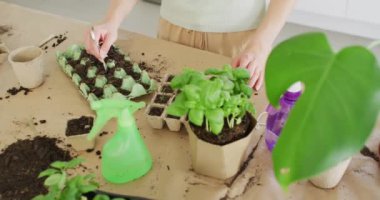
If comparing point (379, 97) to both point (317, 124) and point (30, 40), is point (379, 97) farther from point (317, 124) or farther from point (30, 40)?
point (30, 40)

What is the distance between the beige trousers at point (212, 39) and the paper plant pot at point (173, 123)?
36 cm

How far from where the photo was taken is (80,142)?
3.10 ft

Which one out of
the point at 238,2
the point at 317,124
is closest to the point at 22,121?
the point at 238,2

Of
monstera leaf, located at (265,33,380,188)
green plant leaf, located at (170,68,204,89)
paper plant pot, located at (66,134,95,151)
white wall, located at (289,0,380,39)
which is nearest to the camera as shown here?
monstera leaf, located at (265,33,380,188)

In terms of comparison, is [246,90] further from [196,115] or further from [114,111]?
[114,111]

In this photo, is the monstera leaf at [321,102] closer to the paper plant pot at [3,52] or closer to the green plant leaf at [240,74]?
the green plant leaf at [240,74]

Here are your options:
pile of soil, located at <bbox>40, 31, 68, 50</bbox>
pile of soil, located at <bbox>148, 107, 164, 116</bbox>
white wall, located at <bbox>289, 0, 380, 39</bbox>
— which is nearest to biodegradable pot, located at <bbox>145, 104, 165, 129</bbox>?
pile of soil, located at <bbox>148, 107, 164, 116</bbox>

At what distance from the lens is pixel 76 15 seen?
2.78 meters

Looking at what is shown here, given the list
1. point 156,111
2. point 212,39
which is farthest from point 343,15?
point 156,111

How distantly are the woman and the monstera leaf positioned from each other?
0.51m

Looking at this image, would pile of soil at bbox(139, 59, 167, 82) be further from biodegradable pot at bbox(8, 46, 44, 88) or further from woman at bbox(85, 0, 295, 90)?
biodegradable pot at bbox(8, 46, 44, 88)

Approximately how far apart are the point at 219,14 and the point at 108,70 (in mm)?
344

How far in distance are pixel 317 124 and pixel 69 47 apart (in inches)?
34.8

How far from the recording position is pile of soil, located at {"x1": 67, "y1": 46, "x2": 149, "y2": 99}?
3.56 ft
